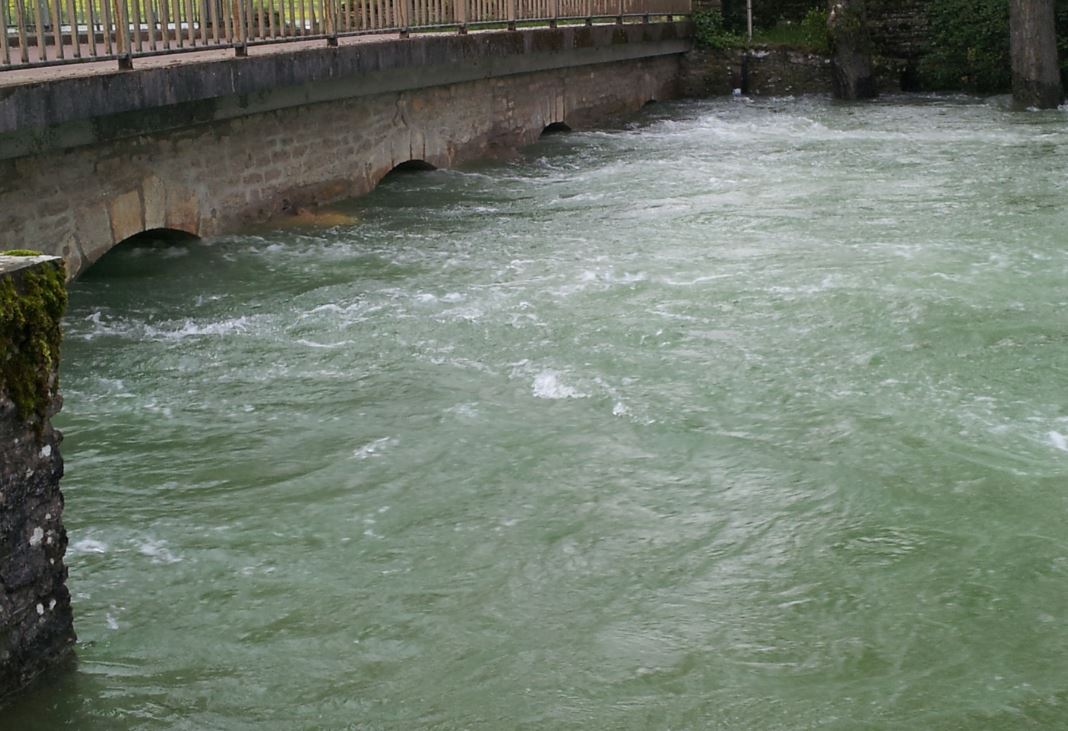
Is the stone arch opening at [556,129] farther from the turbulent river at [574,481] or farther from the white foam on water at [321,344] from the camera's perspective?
the white foam on water at [321,344]

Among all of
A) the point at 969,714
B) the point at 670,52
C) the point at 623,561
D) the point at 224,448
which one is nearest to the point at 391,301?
the point at 224,448

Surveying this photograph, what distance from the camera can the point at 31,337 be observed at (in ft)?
13.8

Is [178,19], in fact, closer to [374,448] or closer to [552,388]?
[552,388]

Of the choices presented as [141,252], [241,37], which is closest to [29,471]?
[141,252]

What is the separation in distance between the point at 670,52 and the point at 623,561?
18969mm

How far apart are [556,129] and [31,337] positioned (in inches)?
613

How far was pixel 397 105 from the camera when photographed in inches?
549

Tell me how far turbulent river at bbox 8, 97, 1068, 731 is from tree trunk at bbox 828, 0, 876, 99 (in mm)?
11776

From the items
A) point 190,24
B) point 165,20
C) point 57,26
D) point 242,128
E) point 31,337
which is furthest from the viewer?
point 242,128

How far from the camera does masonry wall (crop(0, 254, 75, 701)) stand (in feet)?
13.5

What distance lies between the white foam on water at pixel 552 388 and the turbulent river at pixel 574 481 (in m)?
0.02

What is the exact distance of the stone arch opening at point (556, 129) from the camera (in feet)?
62.4

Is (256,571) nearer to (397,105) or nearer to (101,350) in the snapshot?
(101,350)

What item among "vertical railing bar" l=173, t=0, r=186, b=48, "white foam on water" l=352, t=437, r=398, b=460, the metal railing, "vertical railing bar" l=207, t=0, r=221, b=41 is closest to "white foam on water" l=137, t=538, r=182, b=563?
"white foam on water" l=352, t=437, r=398, b=460
